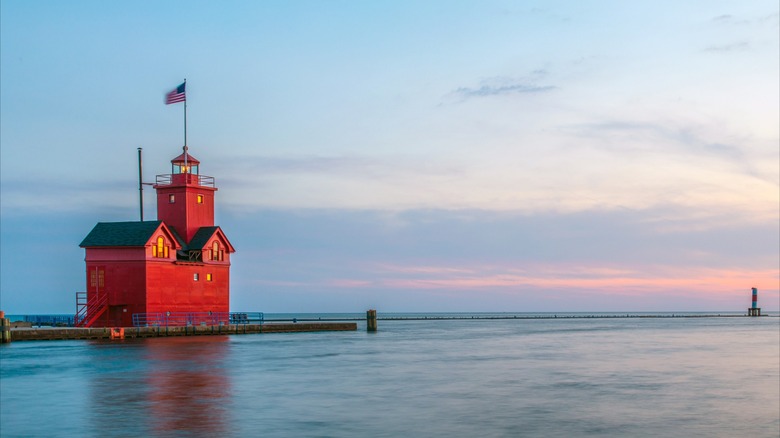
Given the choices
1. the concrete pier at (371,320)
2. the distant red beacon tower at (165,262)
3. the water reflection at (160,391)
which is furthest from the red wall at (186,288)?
the concrete pier at (371,320)

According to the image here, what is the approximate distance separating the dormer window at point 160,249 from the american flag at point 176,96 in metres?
9.12

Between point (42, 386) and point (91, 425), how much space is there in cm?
976

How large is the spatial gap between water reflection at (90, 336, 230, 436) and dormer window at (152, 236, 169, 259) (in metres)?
7.39

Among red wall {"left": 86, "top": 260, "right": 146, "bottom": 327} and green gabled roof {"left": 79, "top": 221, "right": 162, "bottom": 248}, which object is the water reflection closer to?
red wall {"left": 86, "top": 260, "right": 146, "bottom": 327}

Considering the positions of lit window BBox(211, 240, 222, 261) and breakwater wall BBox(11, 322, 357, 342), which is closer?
breakwater wall BBox(11, 322, 357, 342)

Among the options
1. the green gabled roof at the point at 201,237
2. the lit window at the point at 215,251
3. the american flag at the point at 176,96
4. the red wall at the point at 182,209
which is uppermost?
the american flag at the point at 176,96

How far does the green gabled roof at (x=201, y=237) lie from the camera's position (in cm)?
5691

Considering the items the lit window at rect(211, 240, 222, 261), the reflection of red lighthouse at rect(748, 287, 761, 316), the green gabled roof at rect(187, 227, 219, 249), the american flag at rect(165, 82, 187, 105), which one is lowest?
the reflection of red lighthouse at rect(748, 287, 761, 316)

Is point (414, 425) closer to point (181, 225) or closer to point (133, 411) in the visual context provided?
point (133, 411)

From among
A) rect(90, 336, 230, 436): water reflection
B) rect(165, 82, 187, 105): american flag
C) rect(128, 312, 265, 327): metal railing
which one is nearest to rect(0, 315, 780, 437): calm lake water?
rect(90, 336, 230, 436): water reflection

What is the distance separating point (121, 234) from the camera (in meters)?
Answer: 53.8

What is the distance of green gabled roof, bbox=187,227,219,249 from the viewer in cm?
5691

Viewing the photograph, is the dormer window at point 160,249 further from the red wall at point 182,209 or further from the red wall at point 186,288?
the red wall at point 182,209

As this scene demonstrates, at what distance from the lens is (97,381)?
3195 centimetres
